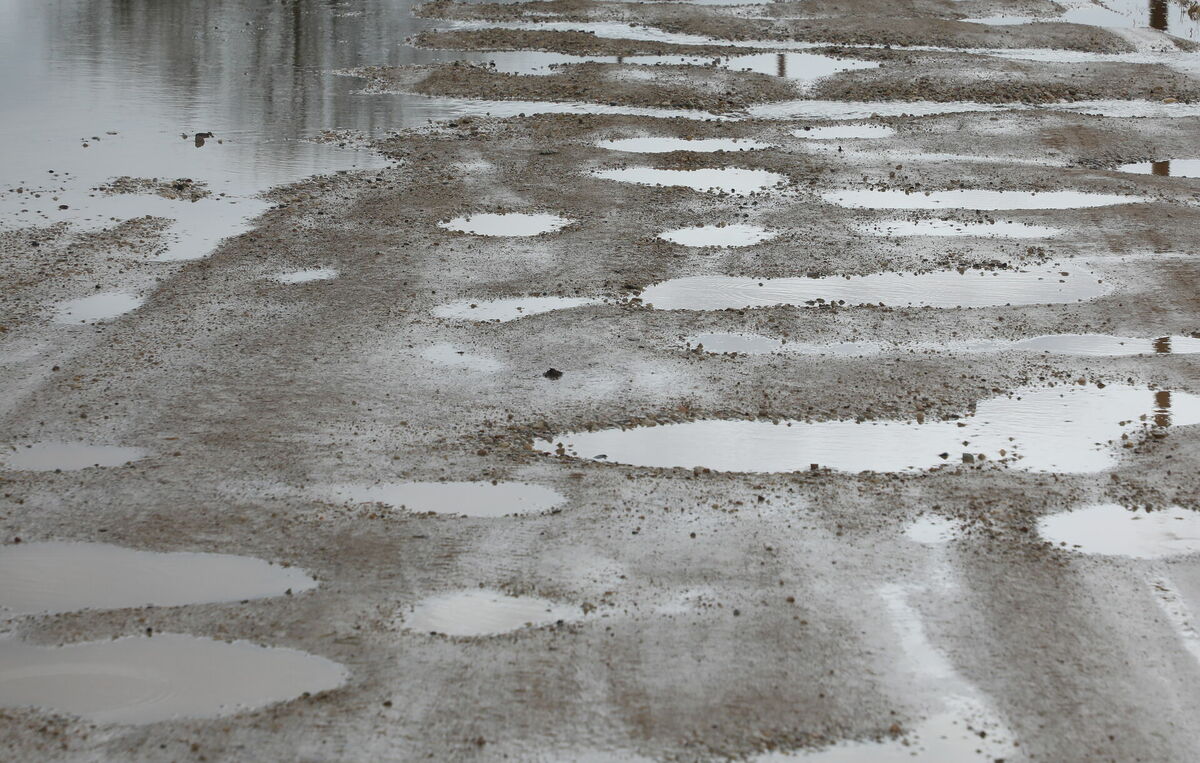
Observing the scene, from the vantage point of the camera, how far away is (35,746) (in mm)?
4934

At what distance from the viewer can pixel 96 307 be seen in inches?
381

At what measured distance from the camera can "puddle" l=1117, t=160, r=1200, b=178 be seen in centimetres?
1422

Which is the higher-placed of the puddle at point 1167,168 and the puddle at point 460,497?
the puddle at point 1167,168

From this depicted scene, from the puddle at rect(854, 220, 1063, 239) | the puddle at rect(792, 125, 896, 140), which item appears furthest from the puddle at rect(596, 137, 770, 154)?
Result: the puddle at rect(854, 220, 1063, 239)

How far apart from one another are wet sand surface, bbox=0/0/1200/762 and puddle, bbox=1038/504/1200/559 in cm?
2

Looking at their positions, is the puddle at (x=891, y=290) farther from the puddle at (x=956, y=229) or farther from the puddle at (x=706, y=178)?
the puddle at (x=706, y=178)

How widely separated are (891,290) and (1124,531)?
400cm

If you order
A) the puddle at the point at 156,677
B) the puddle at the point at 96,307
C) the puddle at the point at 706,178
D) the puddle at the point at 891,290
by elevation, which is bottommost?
the puddle at the point at 156,677

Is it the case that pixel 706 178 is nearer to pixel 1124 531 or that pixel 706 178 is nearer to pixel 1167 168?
pixel 1167 168

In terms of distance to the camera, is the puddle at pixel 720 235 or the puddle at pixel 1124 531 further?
the puddle at pixel 720 235

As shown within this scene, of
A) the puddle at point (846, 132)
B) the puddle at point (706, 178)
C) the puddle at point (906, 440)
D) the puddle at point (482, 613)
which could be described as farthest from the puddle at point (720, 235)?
the puddle at point (482, 613)

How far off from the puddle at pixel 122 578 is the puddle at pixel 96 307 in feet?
11.0

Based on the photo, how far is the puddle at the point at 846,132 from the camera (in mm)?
15516

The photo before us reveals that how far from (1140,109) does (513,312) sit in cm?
1107
